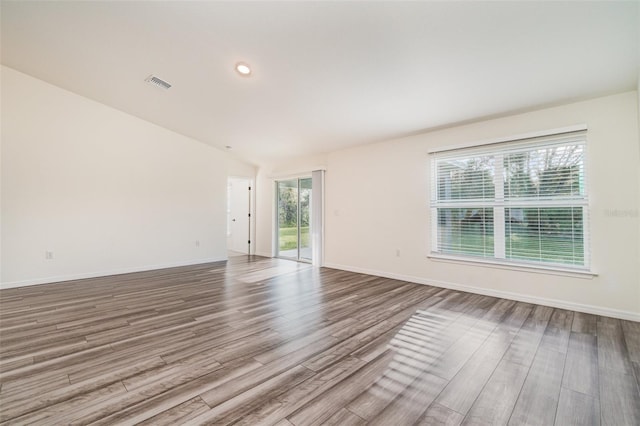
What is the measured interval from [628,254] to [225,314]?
4.45 m

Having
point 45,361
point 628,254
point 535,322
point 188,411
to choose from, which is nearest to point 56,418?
point 188,411

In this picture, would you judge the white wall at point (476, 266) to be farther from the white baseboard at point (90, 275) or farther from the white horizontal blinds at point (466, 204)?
the white baseboard at point (90, 275)

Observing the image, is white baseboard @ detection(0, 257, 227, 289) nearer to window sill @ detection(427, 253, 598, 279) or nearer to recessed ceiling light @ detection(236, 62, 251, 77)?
recessed ceiling light @ detection(236, 62, 251, 77)

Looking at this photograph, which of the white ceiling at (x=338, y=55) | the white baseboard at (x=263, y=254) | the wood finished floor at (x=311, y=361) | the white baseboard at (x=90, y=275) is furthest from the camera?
the white baseboard at (x=263, y=254)

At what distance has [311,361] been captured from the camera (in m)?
2.07

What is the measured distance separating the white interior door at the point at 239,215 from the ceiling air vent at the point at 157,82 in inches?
147

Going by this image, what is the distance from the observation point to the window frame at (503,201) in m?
3.20

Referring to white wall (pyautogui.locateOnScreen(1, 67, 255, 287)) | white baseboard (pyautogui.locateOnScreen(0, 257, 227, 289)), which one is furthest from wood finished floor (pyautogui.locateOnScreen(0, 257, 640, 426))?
white wall (pyautogui.locateOnScreen(1, 67, 255, 287))

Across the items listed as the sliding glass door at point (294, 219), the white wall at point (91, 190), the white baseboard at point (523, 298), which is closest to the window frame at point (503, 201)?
the white baseboard at point (523, 298)

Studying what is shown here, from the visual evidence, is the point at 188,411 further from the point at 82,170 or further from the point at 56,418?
the point at 82,170

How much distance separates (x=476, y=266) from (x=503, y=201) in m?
0.99

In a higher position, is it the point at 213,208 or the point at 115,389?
the point at 213,208

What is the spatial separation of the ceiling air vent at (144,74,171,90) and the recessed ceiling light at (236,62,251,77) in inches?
54.0

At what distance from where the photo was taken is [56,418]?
4.87ft
